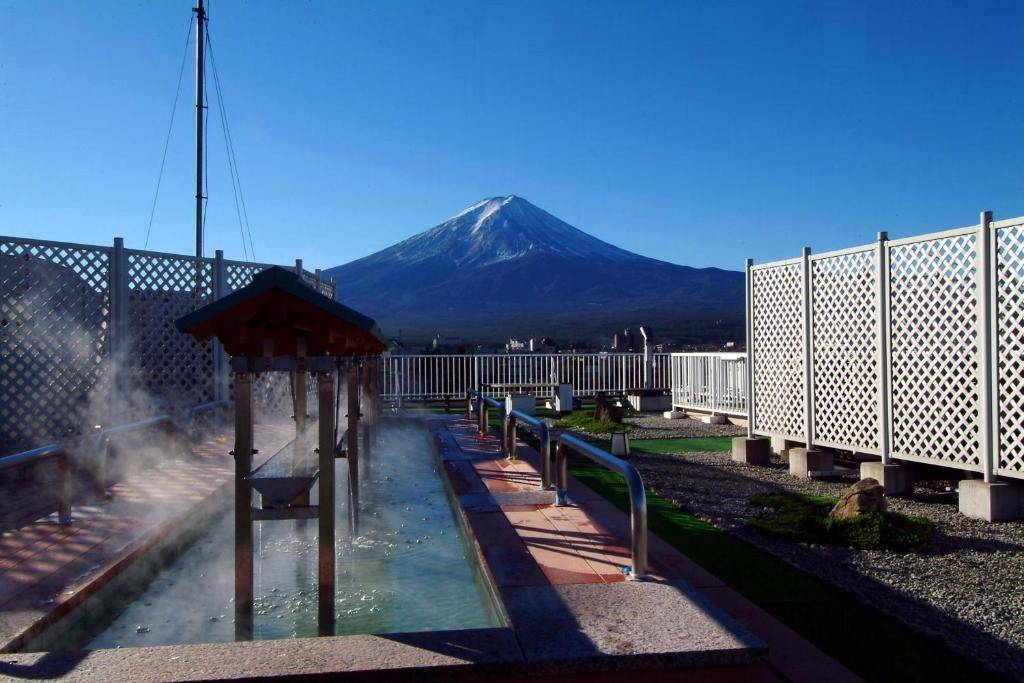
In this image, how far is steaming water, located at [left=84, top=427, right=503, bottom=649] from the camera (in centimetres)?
377

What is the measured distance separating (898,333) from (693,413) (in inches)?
323

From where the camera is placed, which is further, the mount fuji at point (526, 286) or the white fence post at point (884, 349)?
the mount fuji at point (526, 286)

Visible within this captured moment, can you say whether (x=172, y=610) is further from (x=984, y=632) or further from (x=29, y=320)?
(x=29, y=320)

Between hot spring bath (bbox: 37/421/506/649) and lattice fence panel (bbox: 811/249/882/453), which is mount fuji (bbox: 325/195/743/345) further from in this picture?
hot spring bath (bbox: 37/421/506/649)

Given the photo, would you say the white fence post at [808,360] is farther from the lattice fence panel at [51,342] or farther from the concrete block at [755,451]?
the lattice fence panel at [51,342]

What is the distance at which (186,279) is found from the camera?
10383 millimetres

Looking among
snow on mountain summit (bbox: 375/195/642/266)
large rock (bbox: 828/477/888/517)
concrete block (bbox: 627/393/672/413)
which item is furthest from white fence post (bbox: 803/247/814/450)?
snow on mountain summit (bbox: 375/195/642/266)

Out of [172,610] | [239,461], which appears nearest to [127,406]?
[172,610]

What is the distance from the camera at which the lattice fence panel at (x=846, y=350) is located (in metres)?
7.42

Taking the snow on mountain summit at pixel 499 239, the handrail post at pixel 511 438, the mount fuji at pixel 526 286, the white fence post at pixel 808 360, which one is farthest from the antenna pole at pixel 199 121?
the snow on mountain summit at pixel 499 239

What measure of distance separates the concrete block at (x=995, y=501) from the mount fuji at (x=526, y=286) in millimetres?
37292

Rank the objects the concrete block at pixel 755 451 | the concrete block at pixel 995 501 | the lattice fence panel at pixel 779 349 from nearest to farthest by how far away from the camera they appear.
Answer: the concrete block at pixel 995 501, the lattice fence panel at pixel 779 349, the concrete block at pixel 755 451

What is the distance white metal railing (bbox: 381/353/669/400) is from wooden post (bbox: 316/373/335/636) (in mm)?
14429

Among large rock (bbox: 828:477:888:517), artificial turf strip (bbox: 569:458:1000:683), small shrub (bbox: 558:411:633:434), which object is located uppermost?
large rock (bbox: 828:477:888:517)
